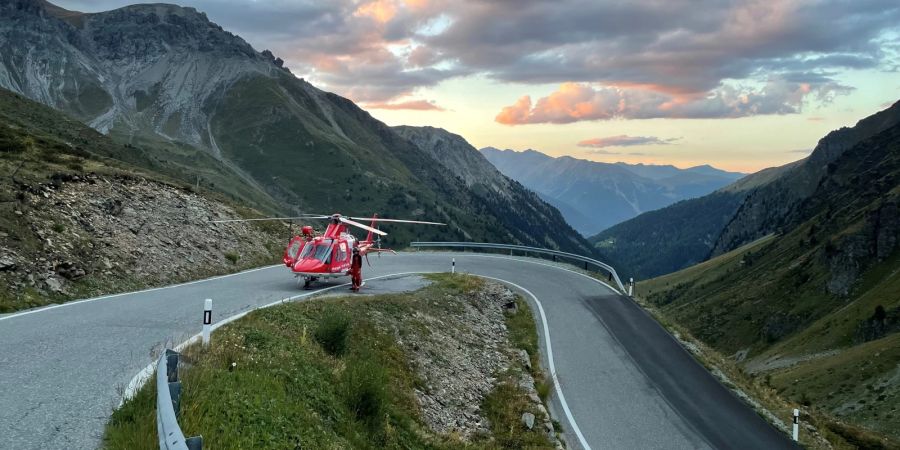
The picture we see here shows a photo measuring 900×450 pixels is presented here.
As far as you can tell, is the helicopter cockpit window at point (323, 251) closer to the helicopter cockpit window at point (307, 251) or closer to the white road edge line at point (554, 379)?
the helicopter cockpit window at point (307, 251)

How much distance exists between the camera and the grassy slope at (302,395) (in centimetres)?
751

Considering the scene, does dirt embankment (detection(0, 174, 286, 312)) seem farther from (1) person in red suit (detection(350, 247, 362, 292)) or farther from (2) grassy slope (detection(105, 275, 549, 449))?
(2) grassy slope (detection(105, 275, 549, 449))

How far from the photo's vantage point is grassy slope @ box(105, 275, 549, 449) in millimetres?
7508

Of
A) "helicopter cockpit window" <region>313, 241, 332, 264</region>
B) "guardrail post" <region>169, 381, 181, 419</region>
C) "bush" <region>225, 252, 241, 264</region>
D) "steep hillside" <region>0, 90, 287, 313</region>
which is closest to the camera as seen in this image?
"guardrail post" <region>169, 381, 181, 419</region>

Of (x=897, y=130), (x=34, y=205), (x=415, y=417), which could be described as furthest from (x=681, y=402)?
(x=897, y=130)

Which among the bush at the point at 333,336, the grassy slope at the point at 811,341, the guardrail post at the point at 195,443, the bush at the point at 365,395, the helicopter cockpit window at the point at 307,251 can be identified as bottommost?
the grassy slope at the point at 811,341

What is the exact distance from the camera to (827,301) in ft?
304

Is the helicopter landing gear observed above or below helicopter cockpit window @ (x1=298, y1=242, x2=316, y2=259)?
below

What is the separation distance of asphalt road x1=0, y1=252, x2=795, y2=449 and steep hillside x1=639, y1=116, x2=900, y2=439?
771cm

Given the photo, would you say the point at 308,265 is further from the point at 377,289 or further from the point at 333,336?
the point at 333,336

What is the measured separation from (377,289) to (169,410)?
17.8 m

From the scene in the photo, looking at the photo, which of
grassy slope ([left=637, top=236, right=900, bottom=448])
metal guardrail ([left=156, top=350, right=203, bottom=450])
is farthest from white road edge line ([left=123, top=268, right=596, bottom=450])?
grassy slope ([left=637, top=236, right=900, bottom=448])

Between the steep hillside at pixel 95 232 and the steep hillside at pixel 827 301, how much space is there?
82.4ft

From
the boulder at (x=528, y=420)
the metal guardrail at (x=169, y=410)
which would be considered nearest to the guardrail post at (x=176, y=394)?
the metal guardrail at (x=169, y=410)
